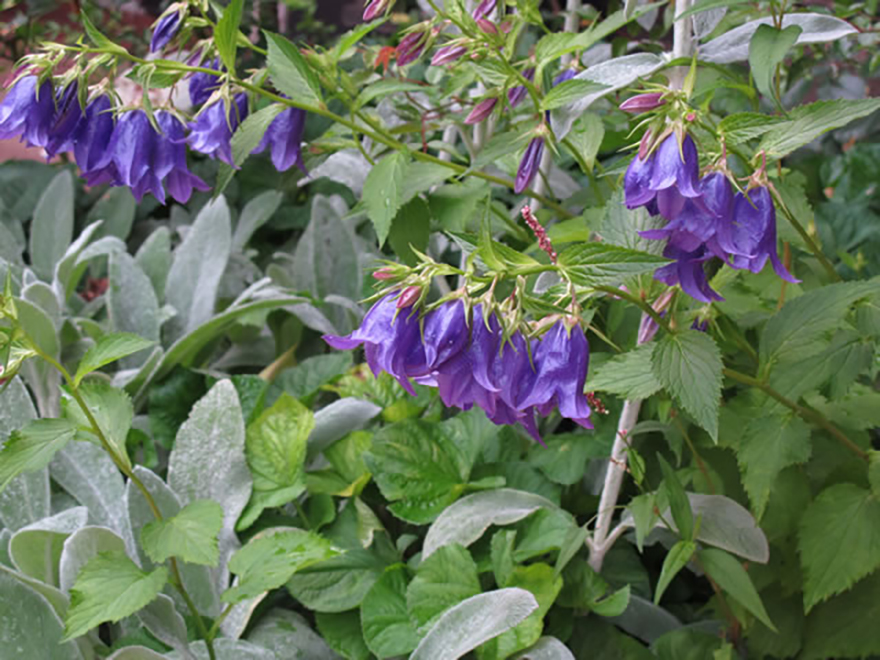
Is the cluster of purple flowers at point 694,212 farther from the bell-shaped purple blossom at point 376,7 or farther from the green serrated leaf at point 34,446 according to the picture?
the green serrated leaf at point 34,446

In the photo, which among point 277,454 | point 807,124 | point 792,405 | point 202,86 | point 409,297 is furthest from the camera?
point 277,454

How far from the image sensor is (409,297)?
46 cm

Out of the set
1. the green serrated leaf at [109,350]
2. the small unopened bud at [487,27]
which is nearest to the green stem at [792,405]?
the small unopened bud at [487,27]

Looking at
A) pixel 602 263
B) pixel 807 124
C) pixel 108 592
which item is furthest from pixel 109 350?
pixel 807 124

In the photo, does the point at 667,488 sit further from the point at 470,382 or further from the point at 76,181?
the point at 76,181

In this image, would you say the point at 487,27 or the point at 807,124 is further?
the point at 487,27

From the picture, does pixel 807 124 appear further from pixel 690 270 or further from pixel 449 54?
pixel 449 54

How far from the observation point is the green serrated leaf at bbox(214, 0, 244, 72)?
64 cm

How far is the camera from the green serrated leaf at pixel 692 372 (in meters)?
0.53

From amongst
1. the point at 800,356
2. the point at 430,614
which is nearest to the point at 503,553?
the point at 430,614

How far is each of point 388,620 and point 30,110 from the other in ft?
1.82

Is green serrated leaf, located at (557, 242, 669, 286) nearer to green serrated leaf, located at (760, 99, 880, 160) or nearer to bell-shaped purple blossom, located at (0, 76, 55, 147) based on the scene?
green serrated leaf, located at (760, 99, 880, 160)

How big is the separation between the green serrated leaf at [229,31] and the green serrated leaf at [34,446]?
0.32m

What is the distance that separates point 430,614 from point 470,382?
Result: 398 mm
